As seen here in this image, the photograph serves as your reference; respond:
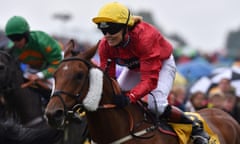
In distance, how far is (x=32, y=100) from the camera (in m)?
9.23

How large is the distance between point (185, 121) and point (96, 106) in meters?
1.39

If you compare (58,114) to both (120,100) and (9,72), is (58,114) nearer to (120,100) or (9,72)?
(120,100)

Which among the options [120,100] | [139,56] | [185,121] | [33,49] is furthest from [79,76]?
[33,49]

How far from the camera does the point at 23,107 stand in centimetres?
909

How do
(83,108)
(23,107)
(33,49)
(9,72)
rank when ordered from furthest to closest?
(33,49) → (23,107) → (9,72) → (83,108)

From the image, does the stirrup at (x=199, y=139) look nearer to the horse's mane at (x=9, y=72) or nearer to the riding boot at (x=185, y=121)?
the riding boot at (x=185, y=121)

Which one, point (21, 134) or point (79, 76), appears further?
point (21, 134)

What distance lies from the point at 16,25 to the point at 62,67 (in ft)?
9.30

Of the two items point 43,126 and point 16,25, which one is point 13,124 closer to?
point 43,126

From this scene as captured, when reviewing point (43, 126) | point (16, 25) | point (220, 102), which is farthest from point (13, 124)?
point (220, 102)

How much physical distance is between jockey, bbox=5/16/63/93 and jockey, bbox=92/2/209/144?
1941 millimetres

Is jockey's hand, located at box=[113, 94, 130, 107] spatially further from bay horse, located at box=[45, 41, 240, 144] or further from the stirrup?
the stirrup

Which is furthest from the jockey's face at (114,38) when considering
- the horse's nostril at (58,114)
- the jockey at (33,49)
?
the jockey at (33,49)

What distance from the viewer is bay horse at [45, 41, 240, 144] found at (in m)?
6.54
